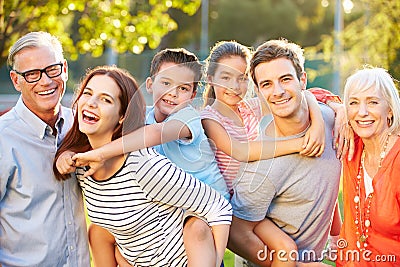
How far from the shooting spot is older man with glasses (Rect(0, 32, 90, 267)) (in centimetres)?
379

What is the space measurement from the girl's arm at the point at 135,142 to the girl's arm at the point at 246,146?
218 millimetres

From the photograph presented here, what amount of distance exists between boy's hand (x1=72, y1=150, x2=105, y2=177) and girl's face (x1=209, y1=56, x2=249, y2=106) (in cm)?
83

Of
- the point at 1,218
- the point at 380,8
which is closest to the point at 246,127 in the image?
the point at 1,218

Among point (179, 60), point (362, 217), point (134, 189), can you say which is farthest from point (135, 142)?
point (362, 217)

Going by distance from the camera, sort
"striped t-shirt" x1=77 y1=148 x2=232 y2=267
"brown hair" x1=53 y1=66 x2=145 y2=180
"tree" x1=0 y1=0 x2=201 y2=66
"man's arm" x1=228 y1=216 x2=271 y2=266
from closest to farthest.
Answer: "striped t-shirt" x1=77 y1=148 x2=232 y2=267
"brown hair" x1=53 y1=66 x2=145 y2=180
"man's arm" x1=228 y1=216 x2=271 y2=266
"tree" x1=0 y1=0 x2=201 y2=66

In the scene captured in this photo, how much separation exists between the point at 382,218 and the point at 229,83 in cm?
108

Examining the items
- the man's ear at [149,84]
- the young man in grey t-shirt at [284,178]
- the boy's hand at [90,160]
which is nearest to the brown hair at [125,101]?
the boy's hand at [90,160]

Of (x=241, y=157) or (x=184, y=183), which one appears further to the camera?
(x=241, y=157)

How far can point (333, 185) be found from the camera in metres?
3.91

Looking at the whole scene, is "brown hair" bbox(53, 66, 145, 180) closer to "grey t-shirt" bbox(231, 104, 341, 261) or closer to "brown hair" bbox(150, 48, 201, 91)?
"brown hair" bbox(150, 48, 201, 91)

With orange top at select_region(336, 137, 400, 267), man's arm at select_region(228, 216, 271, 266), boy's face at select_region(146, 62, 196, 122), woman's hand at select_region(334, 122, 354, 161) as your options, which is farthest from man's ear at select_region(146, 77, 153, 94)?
orange top at select_region(336, 137, 400, 267)

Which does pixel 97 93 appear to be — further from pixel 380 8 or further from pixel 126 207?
pixel 380 8

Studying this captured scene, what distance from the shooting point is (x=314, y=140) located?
12.3 ft

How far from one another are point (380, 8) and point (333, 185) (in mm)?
11551
